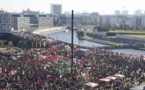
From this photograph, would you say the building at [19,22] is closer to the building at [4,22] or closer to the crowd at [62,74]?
the building at [4,22]

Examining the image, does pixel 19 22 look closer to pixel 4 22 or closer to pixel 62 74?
pixel 4 22

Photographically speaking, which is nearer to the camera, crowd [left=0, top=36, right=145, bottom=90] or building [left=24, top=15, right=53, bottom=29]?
crowd [left=0, top=36, right=145, bottom=90]

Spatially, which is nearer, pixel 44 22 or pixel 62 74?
pixel 62 74

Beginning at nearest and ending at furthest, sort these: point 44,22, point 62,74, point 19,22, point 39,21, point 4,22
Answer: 1. point 62,74
2. point 4,22
3. point 19,22
4. point 39,21
5. point 44,22

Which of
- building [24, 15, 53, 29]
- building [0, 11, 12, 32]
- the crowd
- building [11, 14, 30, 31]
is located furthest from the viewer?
building [24, 15, 53, 29]

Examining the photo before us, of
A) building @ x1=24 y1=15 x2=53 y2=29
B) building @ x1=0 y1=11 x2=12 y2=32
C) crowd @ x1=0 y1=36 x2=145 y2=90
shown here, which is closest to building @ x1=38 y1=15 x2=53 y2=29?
building @ x1=24 y1=15 x2=53 y2=29

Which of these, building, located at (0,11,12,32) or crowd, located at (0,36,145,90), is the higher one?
building, located at (0,11,12,32)

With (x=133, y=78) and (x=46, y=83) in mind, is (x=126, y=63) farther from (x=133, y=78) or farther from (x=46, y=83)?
(x=46, y=83)

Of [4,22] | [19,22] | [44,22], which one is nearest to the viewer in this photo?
[4,22]

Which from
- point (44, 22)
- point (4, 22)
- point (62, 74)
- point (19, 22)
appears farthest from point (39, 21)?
point (62, 74)

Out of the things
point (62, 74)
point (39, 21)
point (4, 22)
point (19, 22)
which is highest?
point (4, 22)

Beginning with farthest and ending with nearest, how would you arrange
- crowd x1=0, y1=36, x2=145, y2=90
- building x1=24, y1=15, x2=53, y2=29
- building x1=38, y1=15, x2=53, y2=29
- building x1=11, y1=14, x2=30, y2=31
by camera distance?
building x1=38, y1=15, x2=53, y2=29, building x1=24, y1=15, x2=53, y2=29, building x1=11, y1=14, x2=30, y2=31, crowd x1=0, y1=36, x2=145, y2=90

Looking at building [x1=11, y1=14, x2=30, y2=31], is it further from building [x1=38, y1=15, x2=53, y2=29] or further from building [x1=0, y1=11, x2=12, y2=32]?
building [x1=0, y1=11, x2=12, y2=32]
